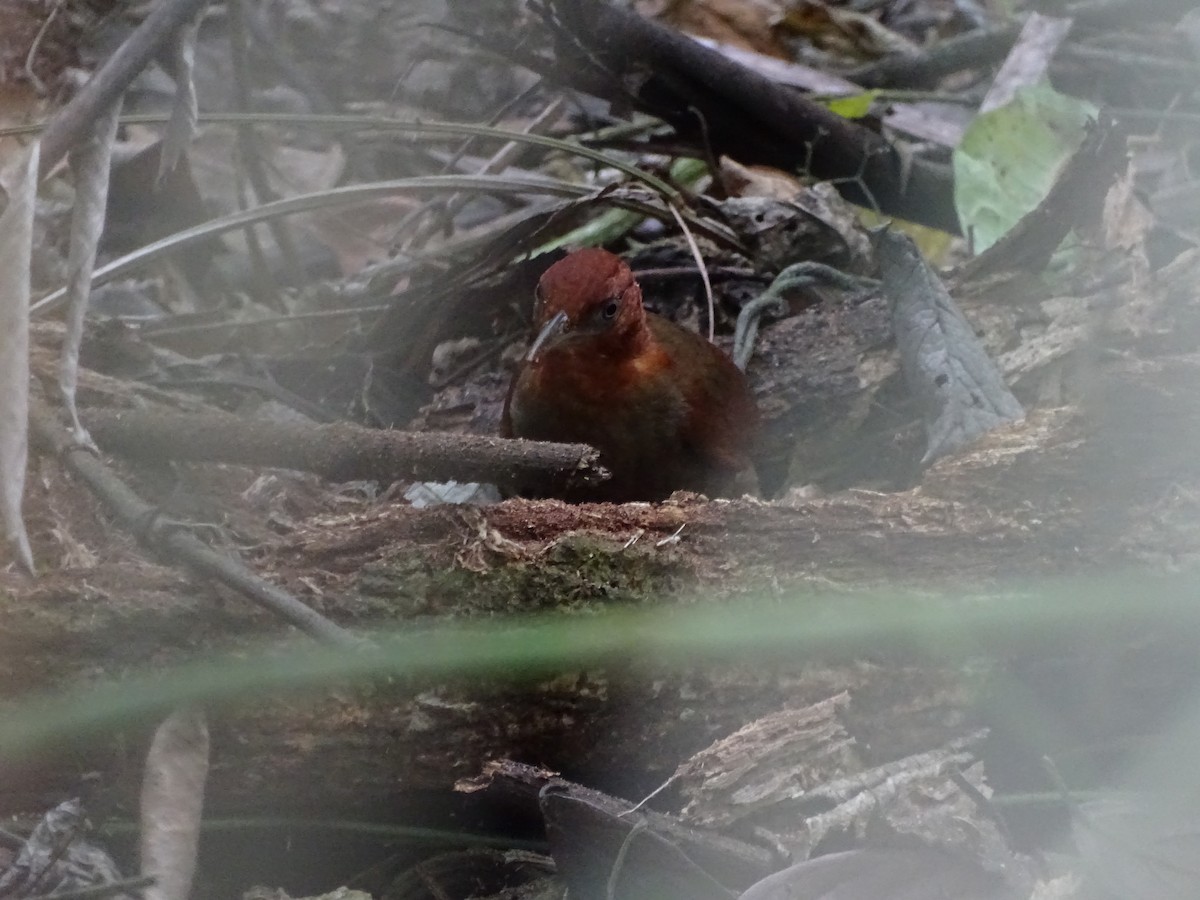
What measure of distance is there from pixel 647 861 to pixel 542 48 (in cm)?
222

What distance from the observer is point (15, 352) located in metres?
1.24

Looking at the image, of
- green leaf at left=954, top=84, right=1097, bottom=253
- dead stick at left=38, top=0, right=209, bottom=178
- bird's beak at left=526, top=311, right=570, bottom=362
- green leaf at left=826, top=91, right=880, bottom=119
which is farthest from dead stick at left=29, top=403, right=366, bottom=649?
green leaf at left=826, top=91, right=880, bottom=119

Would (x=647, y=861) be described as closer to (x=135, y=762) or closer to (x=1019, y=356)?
(x=135, y=762)

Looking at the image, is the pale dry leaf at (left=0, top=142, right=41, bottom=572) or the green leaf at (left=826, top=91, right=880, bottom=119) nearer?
the pale dry leaf at (left=0, top=142, right=41, bottom=572)

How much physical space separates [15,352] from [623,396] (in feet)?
4.30

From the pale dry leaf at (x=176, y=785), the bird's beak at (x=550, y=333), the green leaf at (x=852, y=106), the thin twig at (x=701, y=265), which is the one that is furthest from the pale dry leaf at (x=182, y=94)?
the green leaf at (x=852, y=106)

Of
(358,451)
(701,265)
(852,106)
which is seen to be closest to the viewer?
(358,451)

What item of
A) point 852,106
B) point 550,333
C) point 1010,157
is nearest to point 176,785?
point 550,333

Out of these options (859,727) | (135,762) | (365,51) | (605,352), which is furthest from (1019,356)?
(365,51)

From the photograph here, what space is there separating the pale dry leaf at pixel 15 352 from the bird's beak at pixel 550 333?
1084 mm

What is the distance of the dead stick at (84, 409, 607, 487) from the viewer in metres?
1.34

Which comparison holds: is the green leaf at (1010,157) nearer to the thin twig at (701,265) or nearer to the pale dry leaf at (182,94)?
the thin twig at (701,265)

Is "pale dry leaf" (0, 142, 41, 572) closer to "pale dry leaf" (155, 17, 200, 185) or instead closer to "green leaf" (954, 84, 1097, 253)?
"pale dry leaf" (155, 17, 200, 185)

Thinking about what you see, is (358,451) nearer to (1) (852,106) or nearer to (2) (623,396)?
(2) (623,396)
